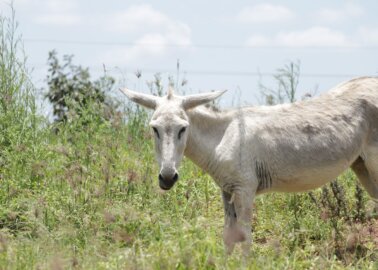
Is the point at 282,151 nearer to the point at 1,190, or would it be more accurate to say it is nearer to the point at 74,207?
the point at 74,207

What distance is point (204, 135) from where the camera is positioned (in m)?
7.05

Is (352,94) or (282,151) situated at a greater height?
(352,94)

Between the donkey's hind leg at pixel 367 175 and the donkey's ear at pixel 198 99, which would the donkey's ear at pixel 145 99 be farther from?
the donkey's hind leg at pixel 367 175

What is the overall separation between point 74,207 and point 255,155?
1.88 metres

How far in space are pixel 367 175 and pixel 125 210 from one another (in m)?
2.68

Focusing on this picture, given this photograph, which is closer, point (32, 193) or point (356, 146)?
point (356, 146)

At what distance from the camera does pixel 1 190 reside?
8250 mm

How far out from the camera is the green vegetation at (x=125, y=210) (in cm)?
571

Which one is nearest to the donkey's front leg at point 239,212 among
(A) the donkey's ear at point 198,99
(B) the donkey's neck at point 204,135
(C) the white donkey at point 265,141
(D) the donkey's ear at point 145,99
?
(C) the white donkey at point 265,141

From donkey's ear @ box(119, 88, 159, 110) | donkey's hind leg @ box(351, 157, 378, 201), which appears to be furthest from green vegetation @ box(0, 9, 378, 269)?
donkey's ear @ box(119, 88, 159, 110)

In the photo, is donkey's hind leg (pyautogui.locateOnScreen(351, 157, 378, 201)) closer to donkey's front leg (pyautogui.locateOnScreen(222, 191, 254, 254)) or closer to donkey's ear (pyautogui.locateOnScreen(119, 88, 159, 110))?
donkey's front leg (pyautogui.locateOnScreen(222, 191, 254, 254))

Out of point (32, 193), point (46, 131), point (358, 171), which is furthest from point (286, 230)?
point (46, 131)

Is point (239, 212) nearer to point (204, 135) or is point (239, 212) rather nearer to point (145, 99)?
point (204, 135)

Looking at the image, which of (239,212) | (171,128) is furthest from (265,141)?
(171,128)
